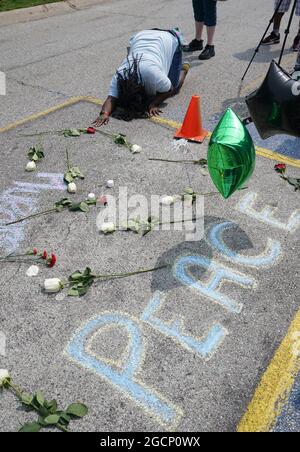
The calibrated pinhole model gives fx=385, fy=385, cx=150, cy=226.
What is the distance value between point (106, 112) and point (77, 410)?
3.40 meters

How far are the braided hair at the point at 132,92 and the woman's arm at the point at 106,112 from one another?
9 cm

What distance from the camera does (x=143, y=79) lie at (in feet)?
14.7

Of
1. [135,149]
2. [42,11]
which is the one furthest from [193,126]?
[42,11]

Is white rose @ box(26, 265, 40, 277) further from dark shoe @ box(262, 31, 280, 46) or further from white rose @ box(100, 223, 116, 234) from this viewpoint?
dark shoe @ box(262, 31, 280, 46)

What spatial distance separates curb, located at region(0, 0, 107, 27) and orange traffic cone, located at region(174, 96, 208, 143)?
6.46 metres

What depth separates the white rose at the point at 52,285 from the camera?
2420 millimetres

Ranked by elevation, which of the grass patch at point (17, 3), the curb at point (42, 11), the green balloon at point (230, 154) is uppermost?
the green balloon at point (230, 154)

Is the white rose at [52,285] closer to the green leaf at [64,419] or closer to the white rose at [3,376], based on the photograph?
the white rose at [3,376]

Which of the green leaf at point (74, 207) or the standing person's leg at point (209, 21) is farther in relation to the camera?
the standing person's leg at point (209, 21)

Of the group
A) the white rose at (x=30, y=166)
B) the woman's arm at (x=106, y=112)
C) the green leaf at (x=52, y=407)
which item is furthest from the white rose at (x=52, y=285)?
the woman's arm at (x=106, y=112)

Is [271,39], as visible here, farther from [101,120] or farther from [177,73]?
[101,120]

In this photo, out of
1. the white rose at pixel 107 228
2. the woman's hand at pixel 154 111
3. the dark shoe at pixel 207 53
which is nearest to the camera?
the white rose at pixel 107 228

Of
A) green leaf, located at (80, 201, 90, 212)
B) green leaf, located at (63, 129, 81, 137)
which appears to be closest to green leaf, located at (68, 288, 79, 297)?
green leaf, located at (80, 201, 90, 212)
